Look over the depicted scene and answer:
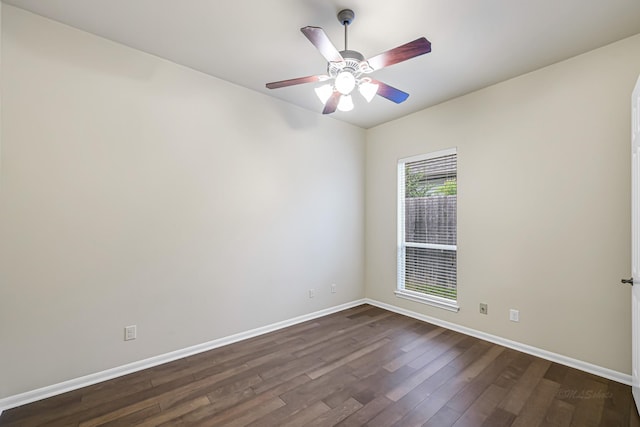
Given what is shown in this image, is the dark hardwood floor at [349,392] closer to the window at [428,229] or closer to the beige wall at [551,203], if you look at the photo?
the beige wall at [551,203]

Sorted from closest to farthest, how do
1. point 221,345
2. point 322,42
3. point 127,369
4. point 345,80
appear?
1. point 322,42
2. point 345,80
3. point 127,369
4. point 221,345

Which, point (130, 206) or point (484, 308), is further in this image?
Result: point (484, 308)

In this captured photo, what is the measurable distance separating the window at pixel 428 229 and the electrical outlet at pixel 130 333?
10.5 ft

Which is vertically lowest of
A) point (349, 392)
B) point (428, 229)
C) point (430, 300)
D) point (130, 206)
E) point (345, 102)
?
point (349, 392)

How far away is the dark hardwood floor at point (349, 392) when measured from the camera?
1911 mm

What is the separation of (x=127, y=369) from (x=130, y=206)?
4.64 ft

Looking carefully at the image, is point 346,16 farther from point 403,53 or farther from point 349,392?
A: point 349,392

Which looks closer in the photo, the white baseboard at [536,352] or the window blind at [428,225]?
the white baseboard at [536,352]

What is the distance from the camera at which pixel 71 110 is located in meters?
2.23

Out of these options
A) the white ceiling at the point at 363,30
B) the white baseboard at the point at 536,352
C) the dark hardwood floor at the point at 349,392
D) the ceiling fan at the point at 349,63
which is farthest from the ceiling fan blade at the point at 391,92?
the white baseboard at the point at 536,352

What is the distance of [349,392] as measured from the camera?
2.21 m

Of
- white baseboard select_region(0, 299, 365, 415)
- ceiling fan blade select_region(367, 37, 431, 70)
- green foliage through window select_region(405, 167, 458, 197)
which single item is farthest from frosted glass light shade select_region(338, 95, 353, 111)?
white baseboard select_region(0, 299, 365, 415)

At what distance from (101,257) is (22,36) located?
5.63 feet

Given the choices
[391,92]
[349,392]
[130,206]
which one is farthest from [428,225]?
[130,206]
